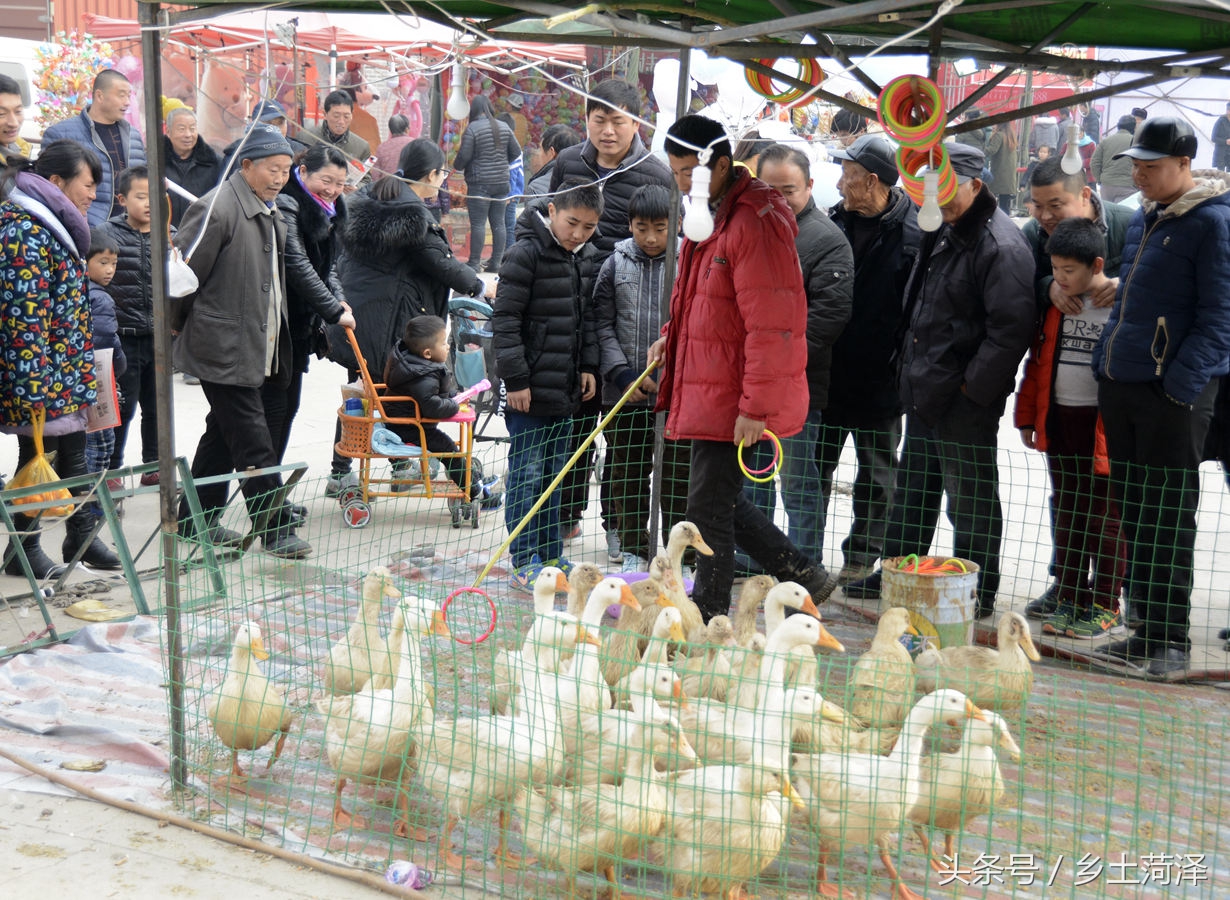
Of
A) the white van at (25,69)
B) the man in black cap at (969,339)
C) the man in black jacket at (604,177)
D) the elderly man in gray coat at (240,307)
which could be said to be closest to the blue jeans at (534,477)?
the man in black jacket at (604,177)

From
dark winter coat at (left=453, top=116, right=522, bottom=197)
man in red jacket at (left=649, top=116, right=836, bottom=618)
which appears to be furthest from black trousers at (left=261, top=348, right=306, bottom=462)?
dark winter coat at (left=453, top=116, right=522, bottom=197)

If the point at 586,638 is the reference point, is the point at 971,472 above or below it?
above

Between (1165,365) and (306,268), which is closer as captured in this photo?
(1165,365)

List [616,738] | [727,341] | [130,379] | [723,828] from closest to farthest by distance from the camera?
[723,828] → [616,738] → [727,341] → [130,379]

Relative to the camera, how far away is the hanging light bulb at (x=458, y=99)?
14.5ft

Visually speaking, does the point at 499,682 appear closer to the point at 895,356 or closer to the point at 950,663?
the point at 950,663

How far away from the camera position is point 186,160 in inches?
342

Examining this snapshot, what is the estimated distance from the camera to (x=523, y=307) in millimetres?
5758

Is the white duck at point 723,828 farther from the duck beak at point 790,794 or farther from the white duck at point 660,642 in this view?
the white duck at point 660,642

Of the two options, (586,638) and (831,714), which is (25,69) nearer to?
(586,638)

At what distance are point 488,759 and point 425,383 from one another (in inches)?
Answer: 140

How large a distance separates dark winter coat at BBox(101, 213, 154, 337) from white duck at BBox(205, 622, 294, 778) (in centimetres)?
334

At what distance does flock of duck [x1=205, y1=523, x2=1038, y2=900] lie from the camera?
316cm

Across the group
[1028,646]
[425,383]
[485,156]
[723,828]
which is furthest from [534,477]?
[485,156]
